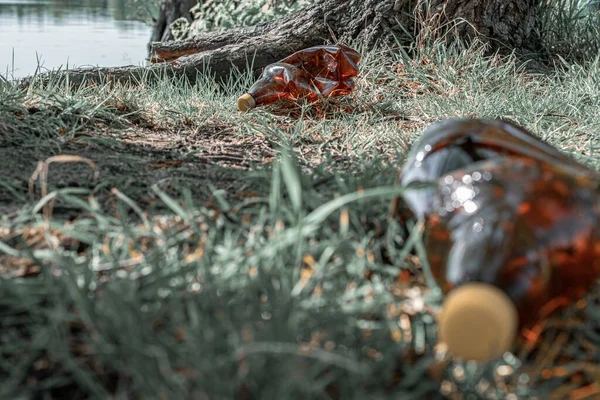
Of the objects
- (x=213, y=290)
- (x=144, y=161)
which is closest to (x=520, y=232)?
(x=213, y=290)

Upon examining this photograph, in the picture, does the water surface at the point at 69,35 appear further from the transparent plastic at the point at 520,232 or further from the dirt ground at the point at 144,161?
the transparent plastic at the point at 520,232

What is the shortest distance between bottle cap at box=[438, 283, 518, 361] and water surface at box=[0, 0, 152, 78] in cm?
437

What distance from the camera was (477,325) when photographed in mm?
877

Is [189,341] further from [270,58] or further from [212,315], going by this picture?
[270,58]

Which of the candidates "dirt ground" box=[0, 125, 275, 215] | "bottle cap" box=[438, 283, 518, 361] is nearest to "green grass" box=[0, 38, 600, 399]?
"dirt ground" box=[0, 125, 275, 215]

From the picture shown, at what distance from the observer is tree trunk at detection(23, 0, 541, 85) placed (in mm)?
3818

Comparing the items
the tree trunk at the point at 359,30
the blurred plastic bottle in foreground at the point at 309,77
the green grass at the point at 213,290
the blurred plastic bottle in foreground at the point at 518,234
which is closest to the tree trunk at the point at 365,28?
the tree trunk at the point at 359,30

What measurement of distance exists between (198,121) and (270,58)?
1.29 meters

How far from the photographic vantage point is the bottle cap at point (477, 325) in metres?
0.88

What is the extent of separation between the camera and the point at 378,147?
2418 millimetres

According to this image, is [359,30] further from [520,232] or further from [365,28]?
[520,232]

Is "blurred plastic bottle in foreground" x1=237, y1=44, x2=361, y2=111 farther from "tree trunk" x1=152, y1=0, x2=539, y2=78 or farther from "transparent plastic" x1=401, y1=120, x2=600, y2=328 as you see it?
"transparent plastic" x1=401, y1=120, x2=600, y2=328

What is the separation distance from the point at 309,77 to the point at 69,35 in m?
7.21

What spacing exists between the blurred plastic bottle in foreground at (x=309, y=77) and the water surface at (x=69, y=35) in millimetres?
2042
